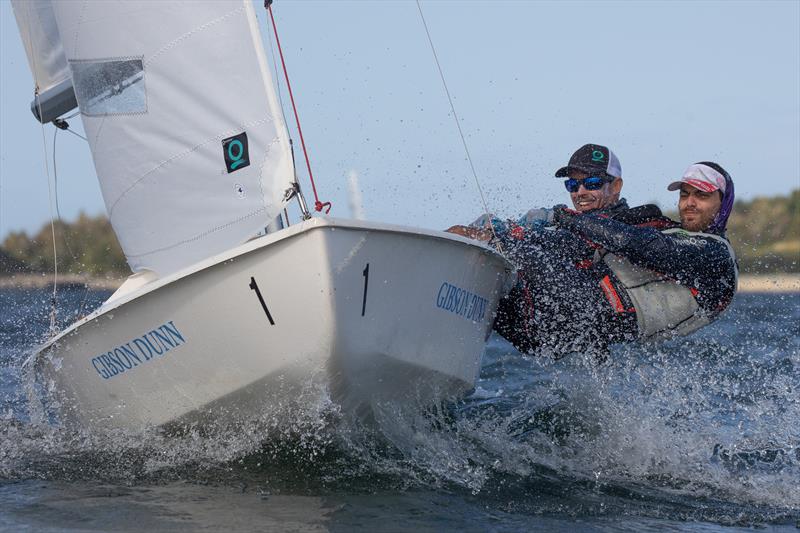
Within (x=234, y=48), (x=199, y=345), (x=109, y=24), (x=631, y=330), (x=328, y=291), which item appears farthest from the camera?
(x=631, y=330)


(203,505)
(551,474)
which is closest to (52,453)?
(203,505)

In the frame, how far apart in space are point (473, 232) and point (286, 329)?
1.55 meters

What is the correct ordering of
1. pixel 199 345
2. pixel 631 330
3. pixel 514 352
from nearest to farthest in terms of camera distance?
pixel 199 345 < pixel 631 330 < pixel 514 352

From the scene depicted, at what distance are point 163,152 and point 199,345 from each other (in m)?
1.20

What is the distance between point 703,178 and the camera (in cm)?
558

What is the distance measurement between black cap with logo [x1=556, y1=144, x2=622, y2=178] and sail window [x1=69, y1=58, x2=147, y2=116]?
2485 mm

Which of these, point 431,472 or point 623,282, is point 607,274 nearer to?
point 623,282

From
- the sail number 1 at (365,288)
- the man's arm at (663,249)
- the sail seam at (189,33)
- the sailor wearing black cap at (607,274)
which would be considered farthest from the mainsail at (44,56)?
the man's arm at (663,249)

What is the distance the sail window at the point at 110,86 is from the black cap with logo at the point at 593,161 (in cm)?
249

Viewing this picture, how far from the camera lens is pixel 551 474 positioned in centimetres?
501

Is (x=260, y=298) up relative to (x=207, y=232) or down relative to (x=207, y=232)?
down

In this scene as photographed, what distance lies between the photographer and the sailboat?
169 inches

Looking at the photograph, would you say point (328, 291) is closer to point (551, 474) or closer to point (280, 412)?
point (280, 412)

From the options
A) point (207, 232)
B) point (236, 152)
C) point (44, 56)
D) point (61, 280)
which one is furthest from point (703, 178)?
point (61, 280)
